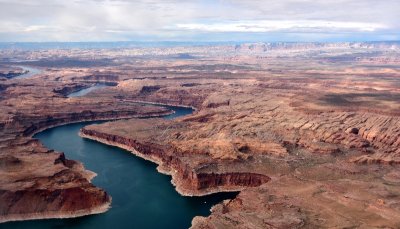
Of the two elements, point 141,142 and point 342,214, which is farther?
point 141,142

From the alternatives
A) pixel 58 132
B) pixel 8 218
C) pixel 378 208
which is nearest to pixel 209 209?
pixel 378 208

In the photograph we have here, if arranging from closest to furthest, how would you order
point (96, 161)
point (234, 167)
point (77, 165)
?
point (234, 167)
point (77, 165)
point (96, 161)

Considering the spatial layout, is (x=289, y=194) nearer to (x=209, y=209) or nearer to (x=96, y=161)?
(x=209, y=209)

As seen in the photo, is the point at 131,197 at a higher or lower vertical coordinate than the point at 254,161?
lower

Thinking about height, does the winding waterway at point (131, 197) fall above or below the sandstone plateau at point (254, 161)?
below

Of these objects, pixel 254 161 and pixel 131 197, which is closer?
pixel 131 197

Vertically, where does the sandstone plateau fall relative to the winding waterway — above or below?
above

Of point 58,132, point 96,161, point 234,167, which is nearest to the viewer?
point 234,167

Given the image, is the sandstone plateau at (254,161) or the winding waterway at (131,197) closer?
the sandstone plateau at (254,161)
